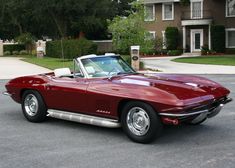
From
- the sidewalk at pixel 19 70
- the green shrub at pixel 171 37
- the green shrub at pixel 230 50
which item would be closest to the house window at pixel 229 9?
the green shrub at pixel 230 50

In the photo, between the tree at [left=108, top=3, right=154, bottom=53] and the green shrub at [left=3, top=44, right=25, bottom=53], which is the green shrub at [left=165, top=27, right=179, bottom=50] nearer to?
the tree at [left=108, top=3, right=154, bottom=53]

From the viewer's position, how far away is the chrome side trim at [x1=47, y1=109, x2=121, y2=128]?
7.57 metres

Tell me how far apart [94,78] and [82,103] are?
51 cm

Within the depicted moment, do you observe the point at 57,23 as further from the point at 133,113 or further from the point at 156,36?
the point at 133,113

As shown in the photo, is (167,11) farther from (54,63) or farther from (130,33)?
(130,33)

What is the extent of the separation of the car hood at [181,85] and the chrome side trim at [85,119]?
2.23 ft

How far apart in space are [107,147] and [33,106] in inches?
103

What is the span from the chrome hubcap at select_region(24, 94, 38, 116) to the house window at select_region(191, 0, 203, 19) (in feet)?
131

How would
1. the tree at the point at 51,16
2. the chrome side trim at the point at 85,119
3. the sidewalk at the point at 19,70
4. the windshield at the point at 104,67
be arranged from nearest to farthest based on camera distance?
the chrome side trim at the point at 85,119
the windshield at the point at 104,67
the sidewalk at the point at 19,70
the tree at the point at 51,16

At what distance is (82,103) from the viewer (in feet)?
26.1

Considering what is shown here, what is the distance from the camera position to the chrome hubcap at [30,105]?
9.01 metres

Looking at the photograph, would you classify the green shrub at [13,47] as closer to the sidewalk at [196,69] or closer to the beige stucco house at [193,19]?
the beige stucco house at [193,19]

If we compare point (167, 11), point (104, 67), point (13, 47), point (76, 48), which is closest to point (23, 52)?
point (13, 47)

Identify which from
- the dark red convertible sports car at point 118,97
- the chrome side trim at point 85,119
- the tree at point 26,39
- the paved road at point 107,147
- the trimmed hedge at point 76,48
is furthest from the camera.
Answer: the tree at point 26,39
